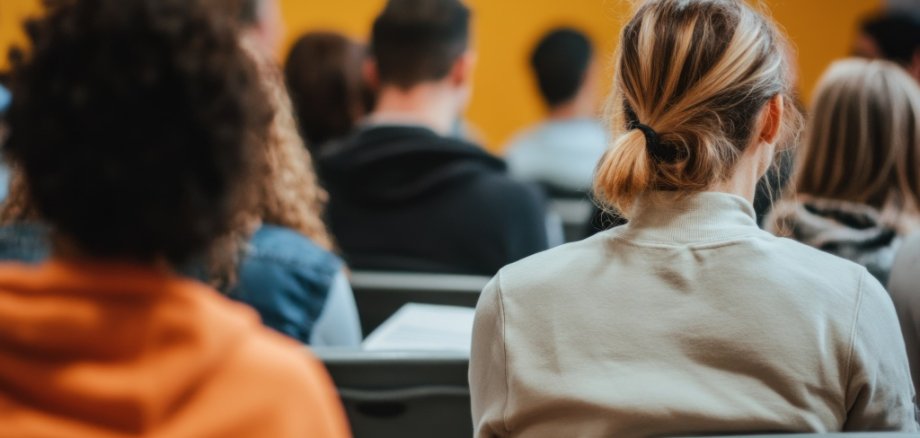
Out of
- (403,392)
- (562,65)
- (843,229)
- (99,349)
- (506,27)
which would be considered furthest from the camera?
(506,27)

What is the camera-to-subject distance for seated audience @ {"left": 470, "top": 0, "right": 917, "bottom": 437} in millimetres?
1272

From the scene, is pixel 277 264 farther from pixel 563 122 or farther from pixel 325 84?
pixel 563 122

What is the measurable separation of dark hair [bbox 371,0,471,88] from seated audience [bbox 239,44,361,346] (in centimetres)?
101

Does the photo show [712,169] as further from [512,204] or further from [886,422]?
[512,204]

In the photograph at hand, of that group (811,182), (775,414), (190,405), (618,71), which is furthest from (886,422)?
(811,182)

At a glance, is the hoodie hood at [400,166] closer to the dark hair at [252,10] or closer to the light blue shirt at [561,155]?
the dark hair at [252,10]

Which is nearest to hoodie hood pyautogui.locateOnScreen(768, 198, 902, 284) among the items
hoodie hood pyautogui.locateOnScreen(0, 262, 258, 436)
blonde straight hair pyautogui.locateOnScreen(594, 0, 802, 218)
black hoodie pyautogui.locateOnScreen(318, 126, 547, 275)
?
black hoodie pyautogui.locateOnScreen(318, 126, 547, 275)

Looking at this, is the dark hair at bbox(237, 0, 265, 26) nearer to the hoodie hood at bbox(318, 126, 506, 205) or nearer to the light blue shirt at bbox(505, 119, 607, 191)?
the hoodie hood at bbox(318, 126, 506, 205)

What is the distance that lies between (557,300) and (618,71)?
0.36 m

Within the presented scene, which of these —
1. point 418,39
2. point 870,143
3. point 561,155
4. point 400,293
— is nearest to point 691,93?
point 400,293

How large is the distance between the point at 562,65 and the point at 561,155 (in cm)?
53

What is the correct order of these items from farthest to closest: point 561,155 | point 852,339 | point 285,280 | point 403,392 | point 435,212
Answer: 1. point 561,155
2. point 435,212
3. point 285,280
4. point 403,392
5. point 852,339

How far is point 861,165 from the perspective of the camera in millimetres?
2434

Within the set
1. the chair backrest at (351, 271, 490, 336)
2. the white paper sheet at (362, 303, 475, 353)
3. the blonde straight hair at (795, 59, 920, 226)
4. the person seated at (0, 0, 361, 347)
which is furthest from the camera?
the blonde straight hair at (795, 59, 920, 226)
